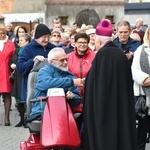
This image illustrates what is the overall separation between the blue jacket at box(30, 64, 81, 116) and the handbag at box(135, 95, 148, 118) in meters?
1.15

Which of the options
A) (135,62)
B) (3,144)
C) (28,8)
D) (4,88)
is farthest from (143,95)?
(28,8)

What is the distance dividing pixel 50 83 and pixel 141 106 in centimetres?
163

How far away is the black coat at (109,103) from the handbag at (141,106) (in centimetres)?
153

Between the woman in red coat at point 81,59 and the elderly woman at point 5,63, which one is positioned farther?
the elderly woman at point 5,63

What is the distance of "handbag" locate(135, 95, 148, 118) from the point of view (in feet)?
26.2

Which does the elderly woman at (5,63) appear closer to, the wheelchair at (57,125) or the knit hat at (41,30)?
the knit hat at (41,30)

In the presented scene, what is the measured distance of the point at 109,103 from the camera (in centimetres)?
636

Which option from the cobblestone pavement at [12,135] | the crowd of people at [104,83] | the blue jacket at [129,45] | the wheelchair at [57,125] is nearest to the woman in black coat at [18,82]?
the cobblestone pavement at [12,135]

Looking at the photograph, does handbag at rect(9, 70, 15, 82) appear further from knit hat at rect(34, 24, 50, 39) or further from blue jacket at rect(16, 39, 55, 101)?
knit hat at rect(34, 24, 50, 39)

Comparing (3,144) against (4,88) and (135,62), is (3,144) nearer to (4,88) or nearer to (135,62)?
(4,88)

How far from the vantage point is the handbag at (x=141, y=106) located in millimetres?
7984

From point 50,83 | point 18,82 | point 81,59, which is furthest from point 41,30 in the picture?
point 18,82

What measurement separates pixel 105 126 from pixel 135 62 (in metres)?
1.90

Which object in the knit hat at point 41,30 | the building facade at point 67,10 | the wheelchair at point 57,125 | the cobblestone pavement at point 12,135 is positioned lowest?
the cobblestone pavement at point 12,135
